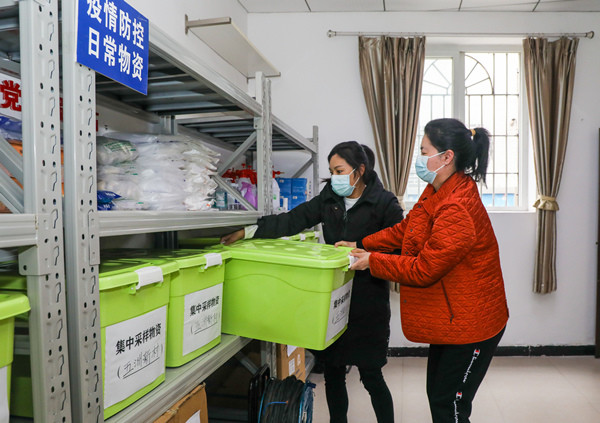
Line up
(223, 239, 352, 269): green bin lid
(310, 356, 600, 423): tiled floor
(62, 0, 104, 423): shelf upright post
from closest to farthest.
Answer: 1. (62, 0, 104, 423): shelf upright post
2. (223, 239, 352, 269): green bin lid
3. (310, 356, 600, 423): tiled floor

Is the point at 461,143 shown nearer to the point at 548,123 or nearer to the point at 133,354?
the point at 133,354

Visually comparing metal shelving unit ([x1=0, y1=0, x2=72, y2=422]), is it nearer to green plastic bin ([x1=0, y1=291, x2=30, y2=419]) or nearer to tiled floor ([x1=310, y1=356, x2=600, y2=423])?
green plastic bin ([x1=0, y1=291, x2=30, y2=419])

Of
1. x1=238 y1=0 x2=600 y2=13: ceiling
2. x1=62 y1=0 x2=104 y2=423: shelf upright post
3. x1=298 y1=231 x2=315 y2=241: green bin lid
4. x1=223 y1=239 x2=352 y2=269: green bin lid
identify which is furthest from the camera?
x1=238 y1=0 x2=600 y2=13: ceiling

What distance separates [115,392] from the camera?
99cm

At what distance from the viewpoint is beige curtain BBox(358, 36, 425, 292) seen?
3.71 metres

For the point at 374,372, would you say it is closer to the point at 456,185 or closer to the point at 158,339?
the point at 456,185

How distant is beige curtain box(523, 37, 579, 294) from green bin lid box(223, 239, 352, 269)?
2.78 m

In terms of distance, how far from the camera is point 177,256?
132 centimetres

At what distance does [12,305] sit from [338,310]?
3.55 ft

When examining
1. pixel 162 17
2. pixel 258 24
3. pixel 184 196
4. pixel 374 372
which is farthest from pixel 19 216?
pixel 258 24

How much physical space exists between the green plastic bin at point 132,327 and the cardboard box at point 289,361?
1.08 meters

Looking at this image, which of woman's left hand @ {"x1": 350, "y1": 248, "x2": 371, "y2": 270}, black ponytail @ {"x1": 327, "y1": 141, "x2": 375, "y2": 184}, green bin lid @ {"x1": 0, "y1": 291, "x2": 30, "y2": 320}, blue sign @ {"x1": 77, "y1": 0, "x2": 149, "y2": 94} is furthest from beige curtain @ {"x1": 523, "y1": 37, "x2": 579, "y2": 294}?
green bin lid @ {"x1": 0, "y1": 291, "x2": 30, "y2": 320}

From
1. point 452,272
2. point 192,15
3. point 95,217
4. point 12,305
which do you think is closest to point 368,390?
point 452,272

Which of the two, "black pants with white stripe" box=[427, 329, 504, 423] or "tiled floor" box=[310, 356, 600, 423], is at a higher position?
"black pants with white stripe" box=[427, 329, 504, 423]
